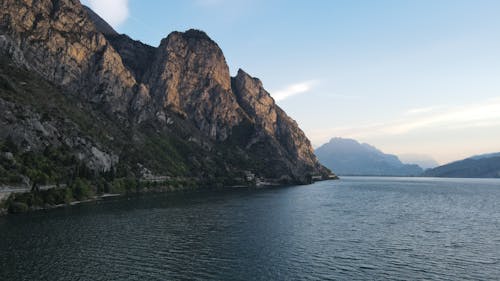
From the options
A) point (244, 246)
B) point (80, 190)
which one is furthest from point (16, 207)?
point (244, 246)

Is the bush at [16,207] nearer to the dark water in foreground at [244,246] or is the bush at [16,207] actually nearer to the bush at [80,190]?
the dark water in foreground at [244,246]

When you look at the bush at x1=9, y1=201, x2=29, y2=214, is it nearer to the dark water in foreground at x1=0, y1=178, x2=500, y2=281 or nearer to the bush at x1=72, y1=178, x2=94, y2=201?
the dark water in foreground at x1=0, y1=178, x2=500, y2=281

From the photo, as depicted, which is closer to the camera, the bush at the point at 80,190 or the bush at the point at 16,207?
the bush at the point at 16,207

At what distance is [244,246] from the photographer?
85.7 m

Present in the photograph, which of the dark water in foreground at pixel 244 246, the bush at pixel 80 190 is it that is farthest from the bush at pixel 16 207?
the bush at pixel 80 190

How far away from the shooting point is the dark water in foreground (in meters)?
64.6

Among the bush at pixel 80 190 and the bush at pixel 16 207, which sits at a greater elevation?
the bush at pixel 80 190

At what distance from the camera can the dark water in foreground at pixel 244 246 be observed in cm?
6456

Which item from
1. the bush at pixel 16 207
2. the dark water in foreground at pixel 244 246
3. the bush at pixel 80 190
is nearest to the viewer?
the dark water in foreground at pixel 244 246

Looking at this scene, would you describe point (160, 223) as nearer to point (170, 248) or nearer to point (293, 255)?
point (170, 248)

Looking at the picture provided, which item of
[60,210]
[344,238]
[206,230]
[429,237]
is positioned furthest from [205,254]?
[60,210]

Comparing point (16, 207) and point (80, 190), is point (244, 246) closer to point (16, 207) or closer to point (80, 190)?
point (16, 207)

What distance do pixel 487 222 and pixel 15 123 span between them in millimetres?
191507

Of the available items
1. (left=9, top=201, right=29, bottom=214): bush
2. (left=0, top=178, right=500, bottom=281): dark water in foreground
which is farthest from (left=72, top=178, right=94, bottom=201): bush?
(left=9, top=201, right=29, bottom=214): bush
